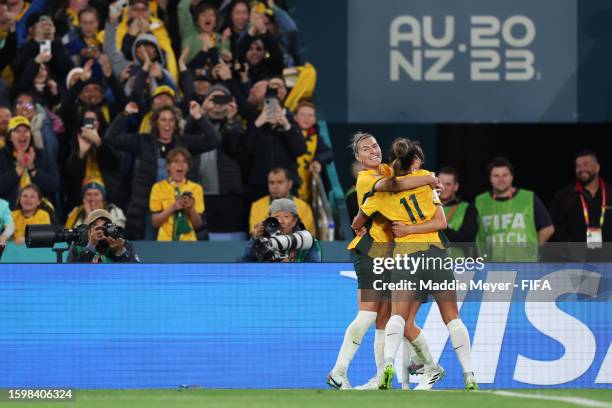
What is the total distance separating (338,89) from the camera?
54.2 ft

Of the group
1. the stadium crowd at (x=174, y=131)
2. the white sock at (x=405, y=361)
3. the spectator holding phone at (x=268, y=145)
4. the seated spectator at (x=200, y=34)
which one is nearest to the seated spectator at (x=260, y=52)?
the stadium crowd at (x=174, y=131)

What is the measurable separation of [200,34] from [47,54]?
173 cm

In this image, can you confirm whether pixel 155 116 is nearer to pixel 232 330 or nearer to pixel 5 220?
pixel 5 220

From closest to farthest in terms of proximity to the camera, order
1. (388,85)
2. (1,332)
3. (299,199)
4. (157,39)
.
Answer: (1,332) → (299,199) → (157,39) → (388,85)

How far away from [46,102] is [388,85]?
13.5ft

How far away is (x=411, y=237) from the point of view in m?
9.75

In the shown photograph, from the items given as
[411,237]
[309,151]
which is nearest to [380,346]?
[411,237]

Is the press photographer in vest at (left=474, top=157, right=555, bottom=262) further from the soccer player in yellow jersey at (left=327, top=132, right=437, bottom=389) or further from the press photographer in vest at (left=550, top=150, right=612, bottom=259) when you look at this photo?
the soccer player in yellow jersey at (left=327, top=132, right=437, bottom=389)

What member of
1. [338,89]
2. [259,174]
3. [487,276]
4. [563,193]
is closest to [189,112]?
[259,174]

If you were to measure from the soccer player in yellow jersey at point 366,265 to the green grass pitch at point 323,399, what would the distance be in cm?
35

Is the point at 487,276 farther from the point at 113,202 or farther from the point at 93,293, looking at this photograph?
the point at 113,202

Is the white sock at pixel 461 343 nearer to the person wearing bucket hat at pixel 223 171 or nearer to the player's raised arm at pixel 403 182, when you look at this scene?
the player's raised arm at pixel 403 182

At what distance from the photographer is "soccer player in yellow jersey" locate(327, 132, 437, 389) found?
9875 millimetres

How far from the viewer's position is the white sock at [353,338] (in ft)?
32.9
